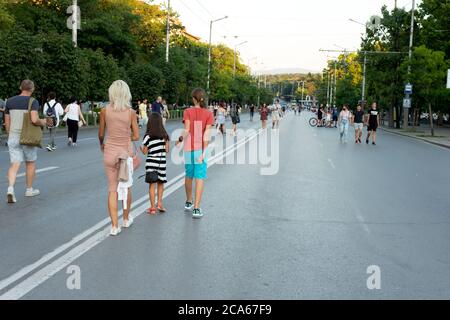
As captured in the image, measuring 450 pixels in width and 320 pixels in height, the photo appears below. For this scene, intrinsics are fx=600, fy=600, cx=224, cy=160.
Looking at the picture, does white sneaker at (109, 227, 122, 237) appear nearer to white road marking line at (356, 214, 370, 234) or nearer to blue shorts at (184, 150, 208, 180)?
blue shorts at (184, 150, 208, 180)

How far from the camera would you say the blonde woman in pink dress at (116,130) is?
266 inches

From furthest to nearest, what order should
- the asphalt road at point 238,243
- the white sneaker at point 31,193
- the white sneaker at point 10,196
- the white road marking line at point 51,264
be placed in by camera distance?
the white sneaker at point 31,193 → the white sneaker at point 10,196 → the asphalt road at point 238,243 → the white road marking line at point 51,264

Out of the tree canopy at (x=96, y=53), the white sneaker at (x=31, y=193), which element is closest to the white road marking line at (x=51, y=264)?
the white sneaker at (x=31, y=193)

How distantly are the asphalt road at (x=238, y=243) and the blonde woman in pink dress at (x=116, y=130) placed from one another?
46 centimetres

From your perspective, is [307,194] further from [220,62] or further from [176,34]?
[220,62]

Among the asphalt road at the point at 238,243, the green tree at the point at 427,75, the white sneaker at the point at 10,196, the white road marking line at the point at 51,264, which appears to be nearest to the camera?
the white road marking line at the point at 51,264

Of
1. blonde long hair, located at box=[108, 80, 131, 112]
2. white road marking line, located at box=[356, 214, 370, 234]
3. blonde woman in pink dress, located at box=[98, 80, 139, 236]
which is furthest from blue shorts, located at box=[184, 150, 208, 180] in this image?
white road marking line, located at box=[356, 214, 370, 234]

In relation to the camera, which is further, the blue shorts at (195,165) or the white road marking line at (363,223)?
the blue shorts at (195,165)

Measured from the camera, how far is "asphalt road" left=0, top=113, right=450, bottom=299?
4949 millimetres

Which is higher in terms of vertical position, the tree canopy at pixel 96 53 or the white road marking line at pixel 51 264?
the tree canopy at pixel 96 53

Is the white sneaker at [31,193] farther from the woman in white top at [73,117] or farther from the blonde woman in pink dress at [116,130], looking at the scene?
the woman in white top at [73,117]

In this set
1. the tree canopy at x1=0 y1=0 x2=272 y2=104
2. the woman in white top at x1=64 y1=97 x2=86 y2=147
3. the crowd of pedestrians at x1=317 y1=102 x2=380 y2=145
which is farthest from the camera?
the tree canopy at x1=0 y1=0 x2=272 y2=104

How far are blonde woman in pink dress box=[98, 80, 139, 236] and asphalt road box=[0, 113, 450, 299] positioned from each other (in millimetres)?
457
